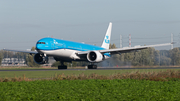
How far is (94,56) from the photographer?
1768 inches

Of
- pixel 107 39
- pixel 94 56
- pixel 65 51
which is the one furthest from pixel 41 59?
pixel 107 39

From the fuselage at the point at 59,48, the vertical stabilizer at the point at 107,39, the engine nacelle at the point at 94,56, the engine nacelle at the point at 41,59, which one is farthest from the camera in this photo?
the vertical stabilizer at the point at 107,39

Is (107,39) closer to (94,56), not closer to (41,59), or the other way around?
(94,56)

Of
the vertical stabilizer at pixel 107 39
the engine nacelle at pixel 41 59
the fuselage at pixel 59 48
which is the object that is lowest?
the engine nacelle at pixel 41 59

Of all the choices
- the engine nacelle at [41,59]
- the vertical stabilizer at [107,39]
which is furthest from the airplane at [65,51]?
the vertical stabilizer at [107,39]

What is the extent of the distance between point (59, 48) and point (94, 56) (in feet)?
20.5

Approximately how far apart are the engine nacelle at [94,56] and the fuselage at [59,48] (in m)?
2.18

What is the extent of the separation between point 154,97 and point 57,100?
448cm

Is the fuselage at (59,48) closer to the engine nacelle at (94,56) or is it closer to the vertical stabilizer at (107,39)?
the engine nacelle at (94,56)

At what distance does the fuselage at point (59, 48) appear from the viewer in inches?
1587

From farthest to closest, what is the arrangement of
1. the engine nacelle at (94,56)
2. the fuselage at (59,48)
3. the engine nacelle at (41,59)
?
the engine nacelle at (41,59) < the engine nacelle at (94,56) < the fuselage at (59,48)

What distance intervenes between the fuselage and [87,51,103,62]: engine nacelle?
7.14 ft

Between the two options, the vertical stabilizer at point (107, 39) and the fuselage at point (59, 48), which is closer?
the fuselage at point (59, 48)

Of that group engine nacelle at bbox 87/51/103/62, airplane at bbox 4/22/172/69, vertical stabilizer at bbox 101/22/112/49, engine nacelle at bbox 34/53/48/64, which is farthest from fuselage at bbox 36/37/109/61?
vertical stabilizer at bbox 101/22/112/49
